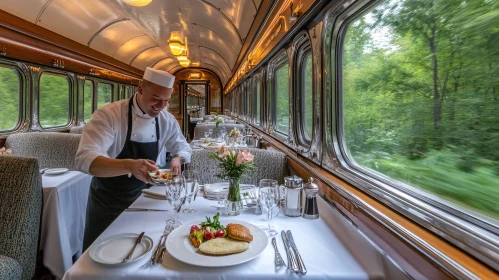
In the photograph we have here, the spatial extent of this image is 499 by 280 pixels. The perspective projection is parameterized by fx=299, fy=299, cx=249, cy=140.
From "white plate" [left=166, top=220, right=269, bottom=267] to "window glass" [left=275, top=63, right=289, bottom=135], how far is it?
2.78 meters

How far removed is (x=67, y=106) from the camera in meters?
5.83

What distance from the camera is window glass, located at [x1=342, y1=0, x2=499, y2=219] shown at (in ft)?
2.83

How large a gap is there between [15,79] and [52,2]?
124 centimetres

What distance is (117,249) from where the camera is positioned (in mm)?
1059

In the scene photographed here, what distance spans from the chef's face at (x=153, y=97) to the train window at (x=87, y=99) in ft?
17.0

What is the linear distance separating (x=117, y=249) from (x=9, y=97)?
4451 millimetres

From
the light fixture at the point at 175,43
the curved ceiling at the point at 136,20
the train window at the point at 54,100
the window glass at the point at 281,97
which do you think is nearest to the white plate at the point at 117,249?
the window glass at the point at 281,97

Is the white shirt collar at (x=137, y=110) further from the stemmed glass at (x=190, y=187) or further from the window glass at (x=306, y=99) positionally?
the window glass at (x=306, y=99)

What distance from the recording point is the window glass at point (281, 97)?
3875mm

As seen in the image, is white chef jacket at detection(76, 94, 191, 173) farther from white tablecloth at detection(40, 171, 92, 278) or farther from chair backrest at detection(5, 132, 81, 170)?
chair backrest at detection(5, 132, 81, 170)

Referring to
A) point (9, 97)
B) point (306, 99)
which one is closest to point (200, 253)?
point (306, 99)

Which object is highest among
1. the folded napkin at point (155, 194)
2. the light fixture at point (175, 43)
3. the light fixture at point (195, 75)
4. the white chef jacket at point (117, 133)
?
the light fixture at point (195, 75)

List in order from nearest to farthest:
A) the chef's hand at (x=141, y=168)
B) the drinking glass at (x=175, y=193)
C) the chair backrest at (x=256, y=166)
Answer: the drinking glass at (x=175, y=193) → the chef's hand at (x=141, y=168) → the chair backrest at (x=256, y=166)

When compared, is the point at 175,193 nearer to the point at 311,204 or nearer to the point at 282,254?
the point at 282,254
